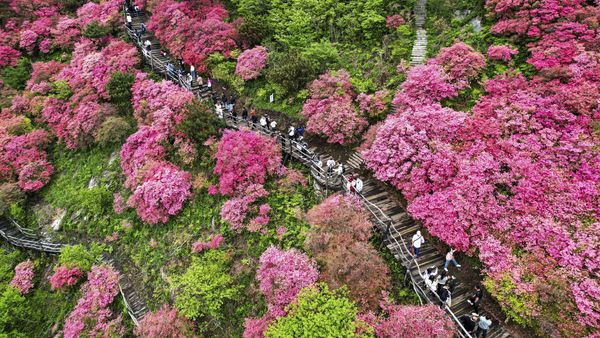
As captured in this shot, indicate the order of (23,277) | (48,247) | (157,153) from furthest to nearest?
1. (48,247)
2. (23,277)
3. (157,153)

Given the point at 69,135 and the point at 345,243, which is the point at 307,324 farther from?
the point at 69,135

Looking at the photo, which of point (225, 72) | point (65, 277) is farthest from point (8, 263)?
point (225, 72)

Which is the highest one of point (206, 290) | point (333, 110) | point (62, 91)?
point (333, 110)

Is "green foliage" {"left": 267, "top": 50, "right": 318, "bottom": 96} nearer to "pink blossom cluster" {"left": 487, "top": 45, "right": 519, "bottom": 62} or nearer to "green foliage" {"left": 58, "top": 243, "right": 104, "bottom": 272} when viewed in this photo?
"pink blossom cluster" {"left": 487, "top": 45, "right": 519, "bottom": 62}

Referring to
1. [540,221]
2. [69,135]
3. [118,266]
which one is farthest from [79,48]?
[540,221]

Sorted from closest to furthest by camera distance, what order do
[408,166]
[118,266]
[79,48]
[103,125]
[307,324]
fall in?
1. [307,324]
2. [408,166]
3. [118,266]
4. [103,125]
5. [79,48]

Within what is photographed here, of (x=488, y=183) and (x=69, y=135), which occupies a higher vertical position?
(x=488, y=183)

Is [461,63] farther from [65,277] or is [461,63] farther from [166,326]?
[65,277]
